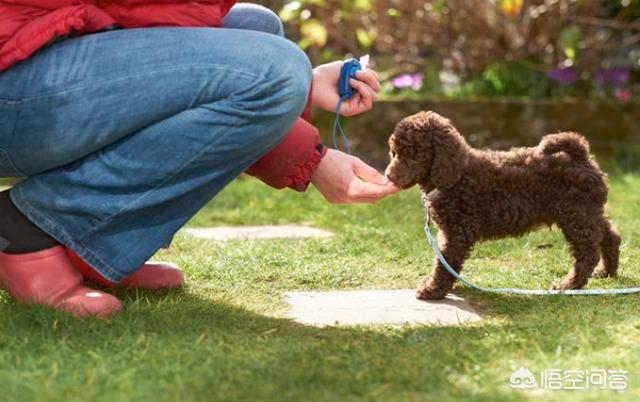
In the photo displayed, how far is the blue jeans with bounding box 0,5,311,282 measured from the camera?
2.52 m

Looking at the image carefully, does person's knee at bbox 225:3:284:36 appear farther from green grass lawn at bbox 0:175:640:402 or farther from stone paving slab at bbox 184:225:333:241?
stone paving slab at bbox 184:225:333:241

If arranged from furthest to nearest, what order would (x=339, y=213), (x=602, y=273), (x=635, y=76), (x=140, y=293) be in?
(x=635, y=76)
(x=339, y=213)
(x=602, y=273)
(x=140, y=293)

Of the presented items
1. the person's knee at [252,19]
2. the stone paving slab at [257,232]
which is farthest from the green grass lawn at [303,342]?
the person's knee at [252,19]

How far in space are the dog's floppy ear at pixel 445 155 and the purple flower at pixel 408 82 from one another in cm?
460

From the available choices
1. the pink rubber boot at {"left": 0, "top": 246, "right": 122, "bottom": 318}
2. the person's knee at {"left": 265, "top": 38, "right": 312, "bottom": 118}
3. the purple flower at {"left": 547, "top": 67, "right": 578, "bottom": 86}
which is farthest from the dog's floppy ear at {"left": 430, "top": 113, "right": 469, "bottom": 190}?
the purple flower at {"left": 547, "top": 67, "right": 578, "bottom": 86}

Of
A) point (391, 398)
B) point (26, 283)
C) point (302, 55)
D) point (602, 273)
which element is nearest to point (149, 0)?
point (302, 55)

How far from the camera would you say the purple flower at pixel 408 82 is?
7.64 m

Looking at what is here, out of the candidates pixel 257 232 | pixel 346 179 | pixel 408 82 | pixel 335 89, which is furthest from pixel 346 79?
pixel 408 82

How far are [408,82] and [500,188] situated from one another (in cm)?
459

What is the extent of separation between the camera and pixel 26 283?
2.68 metres

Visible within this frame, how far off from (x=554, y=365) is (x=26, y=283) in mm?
1569

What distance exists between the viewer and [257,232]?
4.41 meters

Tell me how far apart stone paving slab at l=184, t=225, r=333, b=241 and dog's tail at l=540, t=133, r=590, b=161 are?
135cm

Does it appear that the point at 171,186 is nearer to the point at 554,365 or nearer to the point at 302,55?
the point at 302,55
